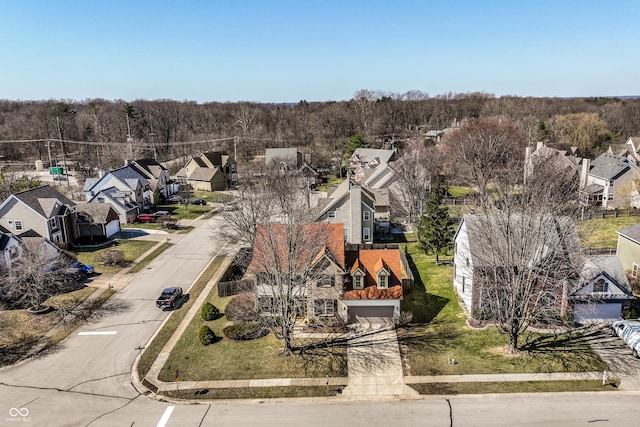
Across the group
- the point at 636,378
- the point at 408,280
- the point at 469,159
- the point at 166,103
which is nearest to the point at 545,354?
the point at 636,378

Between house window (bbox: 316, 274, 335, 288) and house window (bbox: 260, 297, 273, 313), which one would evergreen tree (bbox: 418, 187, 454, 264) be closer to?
house window (bbox: 316, 274, 335, 288)

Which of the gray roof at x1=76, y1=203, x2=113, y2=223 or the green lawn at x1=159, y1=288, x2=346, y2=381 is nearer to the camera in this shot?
the green lawn at x1=159, y1=288, x2=346, y2=381

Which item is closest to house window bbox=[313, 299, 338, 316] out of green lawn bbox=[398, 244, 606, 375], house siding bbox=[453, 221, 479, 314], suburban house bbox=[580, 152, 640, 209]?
green lawn bbox=[398, 244, 606, 375]

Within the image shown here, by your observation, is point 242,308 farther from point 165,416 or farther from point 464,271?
point 464,271

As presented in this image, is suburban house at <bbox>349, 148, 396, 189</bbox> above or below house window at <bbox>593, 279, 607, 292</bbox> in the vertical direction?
above

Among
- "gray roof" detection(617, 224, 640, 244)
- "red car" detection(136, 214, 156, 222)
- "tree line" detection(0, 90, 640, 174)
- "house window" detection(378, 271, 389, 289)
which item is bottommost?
"red car" detection(136, 214, 156, 222)

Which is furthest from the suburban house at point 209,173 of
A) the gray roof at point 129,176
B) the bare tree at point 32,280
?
the bare tree at point 32,280

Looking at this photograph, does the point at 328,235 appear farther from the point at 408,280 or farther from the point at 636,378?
the point at 636,378
